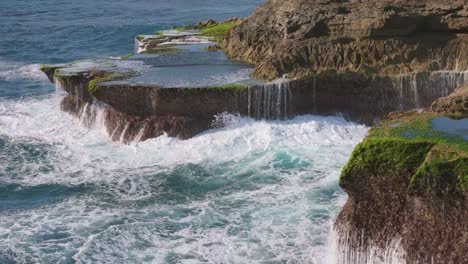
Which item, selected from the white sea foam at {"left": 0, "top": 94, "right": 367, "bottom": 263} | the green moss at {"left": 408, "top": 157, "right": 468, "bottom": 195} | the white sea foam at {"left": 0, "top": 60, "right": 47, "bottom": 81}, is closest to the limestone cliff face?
the white sea foam at {"left": 0, "top": 94, "right": 367, "bottom": 263}

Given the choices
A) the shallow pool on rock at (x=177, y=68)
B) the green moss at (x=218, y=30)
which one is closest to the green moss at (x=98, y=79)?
the shallow pool on rock at (x=177, y=68)

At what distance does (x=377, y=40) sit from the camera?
2283cm

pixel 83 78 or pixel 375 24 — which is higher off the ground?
pixel 375 24

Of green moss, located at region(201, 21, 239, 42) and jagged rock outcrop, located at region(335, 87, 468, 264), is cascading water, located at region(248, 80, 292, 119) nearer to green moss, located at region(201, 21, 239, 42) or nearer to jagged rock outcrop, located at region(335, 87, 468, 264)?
green moss, located at region(201, 21, 239, 42)

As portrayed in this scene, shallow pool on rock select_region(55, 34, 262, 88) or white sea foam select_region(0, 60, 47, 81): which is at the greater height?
shallow pool on rock select_region(55, 34, 262, 88)

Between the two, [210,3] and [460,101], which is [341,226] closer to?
[460,101]

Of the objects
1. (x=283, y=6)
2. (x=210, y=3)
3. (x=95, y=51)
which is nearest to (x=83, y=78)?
(x=283, y=6)

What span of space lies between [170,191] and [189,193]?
1.81ft

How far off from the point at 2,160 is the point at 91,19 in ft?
105

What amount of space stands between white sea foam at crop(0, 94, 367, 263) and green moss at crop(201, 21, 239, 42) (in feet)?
29.0

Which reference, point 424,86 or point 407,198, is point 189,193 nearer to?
point 407,198

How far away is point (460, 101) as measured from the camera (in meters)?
15.0

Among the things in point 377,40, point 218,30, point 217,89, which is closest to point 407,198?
point 217,89

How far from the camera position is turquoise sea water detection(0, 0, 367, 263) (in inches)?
583
